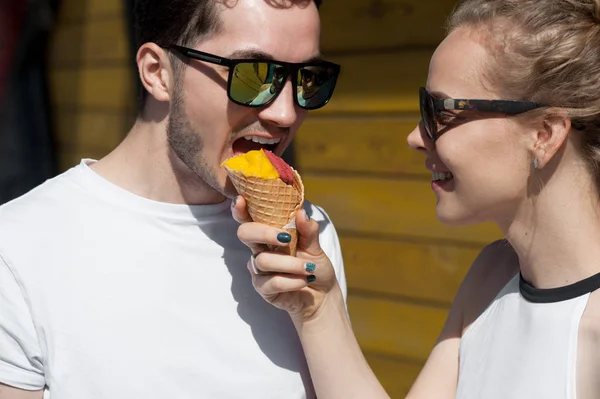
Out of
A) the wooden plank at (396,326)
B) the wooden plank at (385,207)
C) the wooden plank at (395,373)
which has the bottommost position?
the wooden plank at (395,373)

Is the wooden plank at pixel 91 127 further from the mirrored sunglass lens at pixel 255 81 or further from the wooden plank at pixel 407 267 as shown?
the mirrored sunglass lens at pixel 255 81

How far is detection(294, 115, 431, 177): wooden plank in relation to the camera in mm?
3938

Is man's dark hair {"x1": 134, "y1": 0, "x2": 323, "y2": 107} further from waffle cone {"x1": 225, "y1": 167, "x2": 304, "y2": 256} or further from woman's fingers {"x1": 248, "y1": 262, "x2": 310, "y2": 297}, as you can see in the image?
woman's fingers {"x1": 248, "y1": 262, "x2": 310, "y2": 297}

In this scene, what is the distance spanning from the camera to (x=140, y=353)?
1.96 metres

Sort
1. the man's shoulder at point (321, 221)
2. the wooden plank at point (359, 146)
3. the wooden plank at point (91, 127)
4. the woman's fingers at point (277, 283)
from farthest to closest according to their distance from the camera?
the wooden plank at point (91, 127) < the wooden plank at point (359, 146) < the man's shoulder at point (321, 221) < the woman's fingers at point (277, 283)

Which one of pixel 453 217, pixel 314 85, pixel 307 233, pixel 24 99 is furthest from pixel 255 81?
pixel 24 99

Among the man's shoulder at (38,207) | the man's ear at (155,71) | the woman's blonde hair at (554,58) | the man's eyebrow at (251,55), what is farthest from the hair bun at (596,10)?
the man's shoulder at (38,207)

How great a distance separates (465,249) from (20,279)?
2.49 m

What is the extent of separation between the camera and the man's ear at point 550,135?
1.87 meters

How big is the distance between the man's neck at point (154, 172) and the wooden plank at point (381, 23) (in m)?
1.83

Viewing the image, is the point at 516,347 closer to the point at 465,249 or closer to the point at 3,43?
the point at 465,249

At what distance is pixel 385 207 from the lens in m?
4.09

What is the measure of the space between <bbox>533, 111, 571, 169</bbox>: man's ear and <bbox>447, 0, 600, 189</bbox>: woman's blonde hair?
26 millimetres

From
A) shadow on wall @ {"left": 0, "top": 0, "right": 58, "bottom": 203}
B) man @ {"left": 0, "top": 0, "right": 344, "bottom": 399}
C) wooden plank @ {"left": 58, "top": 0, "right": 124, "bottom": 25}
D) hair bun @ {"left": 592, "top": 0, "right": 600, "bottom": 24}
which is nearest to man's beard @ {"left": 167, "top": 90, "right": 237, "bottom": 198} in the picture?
man @ {"left": 0, "top": 0, "right": 344, "bottom": 399}
